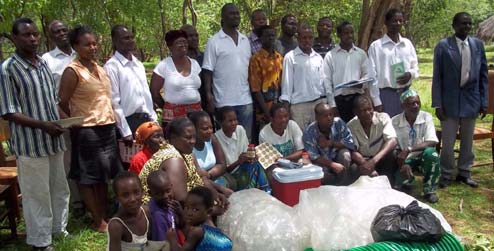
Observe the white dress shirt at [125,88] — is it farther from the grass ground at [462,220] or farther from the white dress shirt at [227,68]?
the grass ground at [462,220]

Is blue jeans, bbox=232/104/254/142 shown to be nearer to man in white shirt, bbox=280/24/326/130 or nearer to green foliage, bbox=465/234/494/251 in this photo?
man in white shirt, bbox=280/24/326/130

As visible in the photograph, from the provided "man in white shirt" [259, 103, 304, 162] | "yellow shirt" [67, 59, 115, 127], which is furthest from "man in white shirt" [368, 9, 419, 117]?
"yellow shirt" [67, 59, 115, 127]

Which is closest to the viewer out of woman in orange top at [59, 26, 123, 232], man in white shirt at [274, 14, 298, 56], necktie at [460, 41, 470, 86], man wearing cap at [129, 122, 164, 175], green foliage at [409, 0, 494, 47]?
man wearing cap at [129, 122, 164, 175]

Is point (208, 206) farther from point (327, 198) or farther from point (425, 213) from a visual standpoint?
point (425, 213)

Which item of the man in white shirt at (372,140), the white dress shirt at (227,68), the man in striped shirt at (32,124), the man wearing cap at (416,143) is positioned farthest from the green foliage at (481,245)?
the man in striped shirt at (32,124)

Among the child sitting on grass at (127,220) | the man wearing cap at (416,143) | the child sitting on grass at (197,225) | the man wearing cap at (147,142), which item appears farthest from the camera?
the man wearing cap at (416,143)

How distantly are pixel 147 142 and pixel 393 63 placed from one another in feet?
9.55

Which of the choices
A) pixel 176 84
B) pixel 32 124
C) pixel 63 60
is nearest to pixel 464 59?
pixel 176 84

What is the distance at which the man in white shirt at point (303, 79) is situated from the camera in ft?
16.8

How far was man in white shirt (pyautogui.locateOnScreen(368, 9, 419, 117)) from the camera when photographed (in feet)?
17.5

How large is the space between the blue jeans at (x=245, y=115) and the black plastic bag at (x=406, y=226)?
6.76 feet

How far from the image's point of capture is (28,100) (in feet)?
12.1

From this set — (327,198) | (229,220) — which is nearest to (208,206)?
(229,220)

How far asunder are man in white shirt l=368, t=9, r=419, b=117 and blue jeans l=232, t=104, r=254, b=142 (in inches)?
54.8
